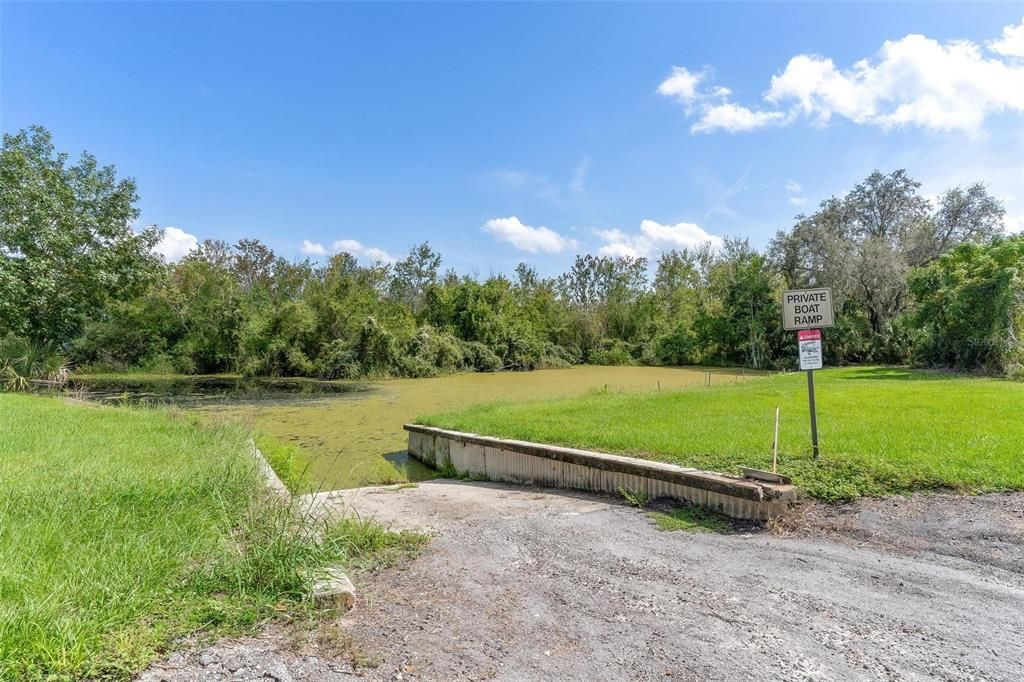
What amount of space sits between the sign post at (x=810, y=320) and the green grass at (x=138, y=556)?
4.33m

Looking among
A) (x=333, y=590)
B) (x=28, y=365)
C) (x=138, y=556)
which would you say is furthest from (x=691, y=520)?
(x=28, y=365)

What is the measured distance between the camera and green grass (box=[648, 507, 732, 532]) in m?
4.19

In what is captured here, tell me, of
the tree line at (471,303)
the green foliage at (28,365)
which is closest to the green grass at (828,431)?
the tree line at (471,303)

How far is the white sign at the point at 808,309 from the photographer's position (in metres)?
5.30

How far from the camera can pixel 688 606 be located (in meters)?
2.79

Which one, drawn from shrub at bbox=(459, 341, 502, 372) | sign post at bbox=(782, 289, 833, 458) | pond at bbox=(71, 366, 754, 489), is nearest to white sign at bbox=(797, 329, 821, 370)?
sign post at bbox=(782, 289, 833, 458)

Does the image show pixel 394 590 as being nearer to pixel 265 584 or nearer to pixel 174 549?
pixel 265 584

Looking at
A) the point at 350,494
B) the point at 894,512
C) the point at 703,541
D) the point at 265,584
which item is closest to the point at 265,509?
the point at 265,584

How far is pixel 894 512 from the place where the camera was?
161 inches

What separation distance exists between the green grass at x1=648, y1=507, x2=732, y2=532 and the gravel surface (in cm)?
14

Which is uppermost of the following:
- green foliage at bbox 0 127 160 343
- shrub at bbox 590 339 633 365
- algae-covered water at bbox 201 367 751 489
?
green foliage at bbox 0 127 160 343

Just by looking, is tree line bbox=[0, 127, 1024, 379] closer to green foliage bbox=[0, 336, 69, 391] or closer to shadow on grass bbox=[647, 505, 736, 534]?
green foliage bbox=[0, 336, 69, 391]

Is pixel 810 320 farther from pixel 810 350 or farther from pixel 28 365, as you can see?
pixel 28 365

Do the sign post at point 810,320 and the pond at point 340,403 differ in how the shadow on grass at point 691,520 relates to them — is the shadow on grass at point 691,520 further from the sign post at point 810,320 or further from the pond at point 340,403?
the pond at point 340,403
